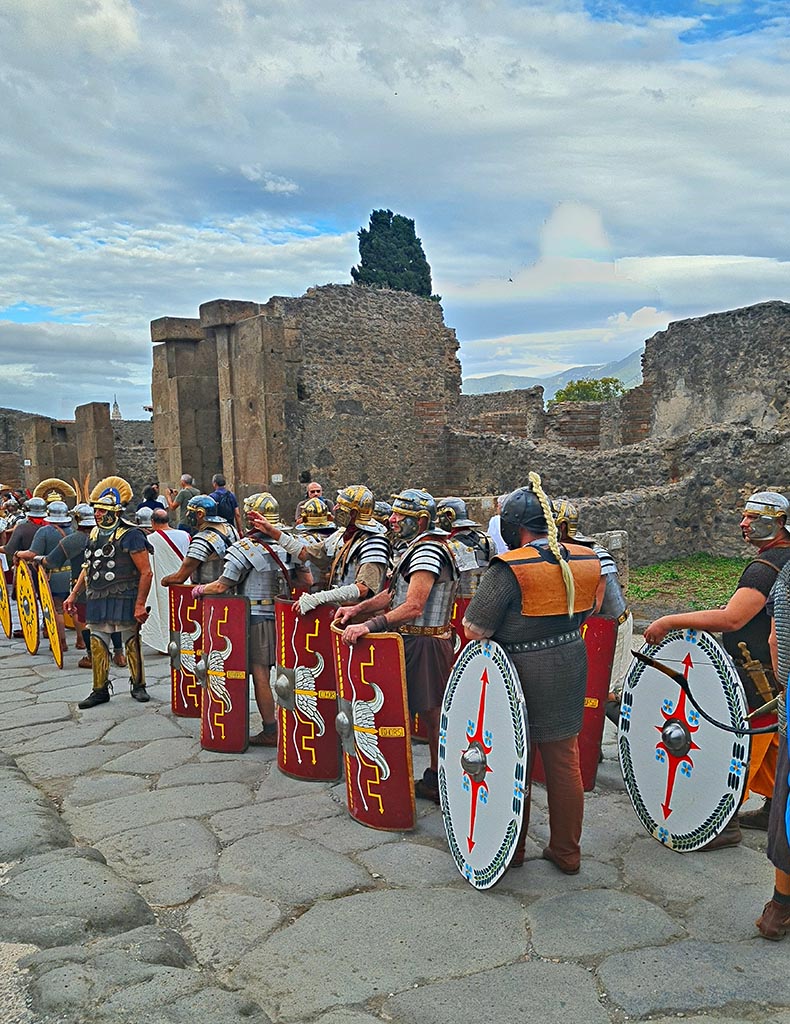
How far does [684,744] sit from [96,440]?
12.6 metres

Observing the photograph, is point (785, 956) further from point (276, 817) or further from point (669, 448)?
point (669, 448)

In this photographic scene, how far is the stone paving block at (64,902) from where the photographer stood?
9.28 ft

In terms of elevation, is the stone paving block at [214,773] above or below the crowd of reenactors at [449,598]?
below

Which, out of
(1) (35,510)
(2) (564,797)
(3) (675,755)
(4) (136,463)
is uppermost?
(4) (136,463)

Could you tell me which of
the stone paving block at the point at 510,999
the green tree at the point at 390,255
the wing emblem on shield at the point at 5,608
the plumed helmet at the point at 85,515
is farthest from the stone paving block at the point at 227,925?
the green tree at the point at 390,255

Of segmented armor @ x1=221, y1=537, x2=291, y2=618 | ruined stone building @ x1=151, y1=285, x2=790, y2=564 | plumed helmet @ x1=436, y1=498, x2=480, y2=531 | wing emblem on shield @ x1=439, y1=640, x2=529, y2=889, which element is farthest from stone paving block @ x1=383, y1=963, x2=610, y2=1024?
ruined stone building @ x1=151, y1=285, x2=790, y2=564

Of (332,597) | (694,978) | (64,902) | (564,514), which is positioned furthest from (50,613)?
(694,978)

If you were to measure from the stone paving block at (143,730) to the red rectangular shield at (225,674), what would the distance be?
49 cm

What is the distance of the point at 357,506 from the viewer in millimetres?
4344

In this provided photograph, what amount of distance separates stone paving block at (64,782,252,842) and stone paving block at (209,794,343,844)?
112 mm

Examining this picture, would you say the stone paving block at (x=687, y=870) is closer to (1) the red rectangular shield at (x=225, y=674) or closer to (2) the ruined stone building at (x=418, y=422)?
(1) the red rectangular shield at (x=225, y=674)

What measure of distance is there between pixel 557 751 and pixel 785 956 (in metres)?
0.96

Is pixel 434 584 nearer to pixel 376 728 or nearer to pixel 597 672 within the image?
pixel 376 728

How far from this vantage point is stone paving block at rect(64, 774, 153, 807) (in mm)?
4302
